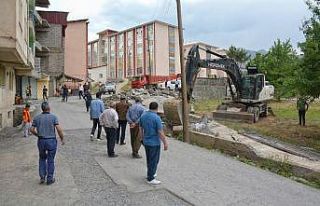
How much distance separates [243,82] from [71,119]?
11758 mm

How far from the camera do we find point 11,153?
13602mm

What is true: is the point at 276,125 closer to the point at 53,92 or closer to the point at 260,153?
the point at 260,153

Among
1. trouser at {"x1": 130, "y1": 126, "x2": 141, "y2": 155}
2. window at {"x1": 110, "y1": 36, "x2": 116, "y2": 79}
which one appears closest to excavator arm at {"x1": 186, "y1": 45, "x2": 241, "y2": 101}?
trouser at {"x1": 130, "y1": 126, "x2": 141, "y2": 155}

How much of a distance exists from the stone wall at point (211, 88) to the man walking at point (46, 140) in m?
42.2

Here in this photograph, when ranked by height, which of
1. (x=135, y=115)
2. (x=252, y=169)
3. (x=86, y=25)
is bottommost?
(x=252, y=169)

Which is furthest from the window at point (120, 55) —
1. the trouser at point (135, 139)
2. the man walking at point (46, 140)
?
the man walking at point (46, 140)

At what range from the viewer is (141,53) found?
3492 inches

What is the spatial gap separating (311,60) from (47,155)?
15.1m

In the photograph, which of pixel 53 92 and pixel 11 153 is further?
pixel 53 92

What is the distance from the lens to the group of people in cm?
904

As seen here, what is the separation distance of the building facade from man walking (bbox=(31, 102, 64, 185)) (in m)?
65.5

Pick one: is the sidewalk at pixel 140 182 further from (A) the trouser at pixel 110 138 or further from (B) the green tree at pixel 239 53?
(B) the green tree at pixel 239 53

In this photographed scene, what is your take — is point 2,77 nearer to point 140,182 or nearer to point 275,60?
point 140,182

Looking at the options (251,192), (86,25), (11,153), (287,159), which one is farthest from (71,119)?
(86,25)
